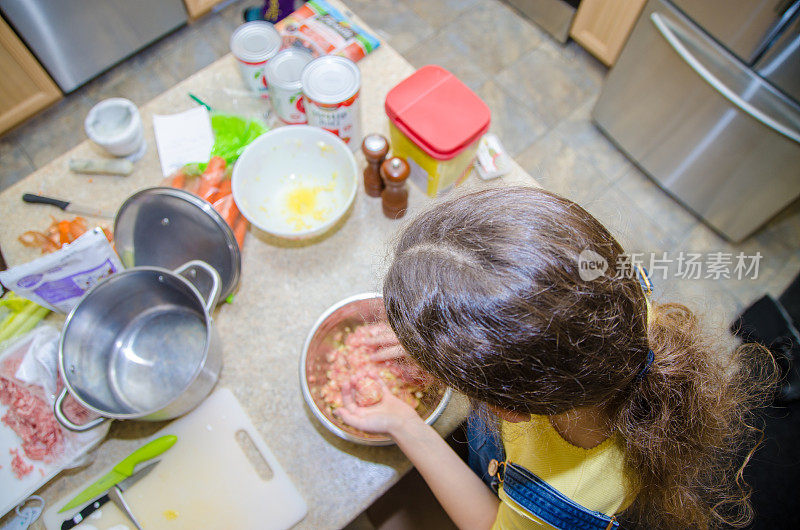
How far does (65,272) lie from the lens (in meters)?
0.81

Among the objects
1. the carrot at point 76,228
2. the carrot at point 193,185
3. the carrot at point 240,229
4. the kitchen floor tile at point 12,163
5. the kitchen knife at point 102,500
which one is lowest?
the kitchen floor tile at point 12,163

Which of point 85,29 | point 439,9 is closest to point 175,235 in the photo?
point 85,29

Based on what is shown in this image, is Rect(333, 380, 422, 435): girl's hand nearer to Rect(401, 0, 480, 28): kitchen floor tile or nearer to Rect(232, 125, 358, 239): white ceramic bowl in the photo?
Rect(232, 125, 358, 239): white ceramic bowl

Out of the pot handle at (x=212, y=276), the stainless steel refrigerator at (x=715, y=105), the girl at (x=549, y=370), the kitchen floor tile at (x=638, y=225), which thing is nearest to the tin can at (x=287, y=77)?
the pot handle at (x=212, y=276)

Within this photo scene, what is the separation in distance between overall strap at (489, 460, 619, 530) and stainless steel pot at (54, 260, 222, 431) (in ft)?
1.67

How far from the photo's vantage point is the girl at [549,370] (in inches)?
→ 20.9

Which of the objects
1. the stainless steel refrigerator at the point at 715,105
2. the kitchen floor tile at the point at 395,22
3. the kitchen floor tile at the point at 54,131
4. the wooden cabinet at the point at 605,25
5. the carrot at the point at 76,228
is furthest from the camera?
the kitchen floor tile at the point at 395,22

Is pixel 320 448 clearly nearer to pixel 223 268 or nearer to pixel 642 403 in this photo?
pixel 223 268

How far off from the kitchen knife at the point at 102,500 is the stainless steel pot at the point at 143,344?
89 mm

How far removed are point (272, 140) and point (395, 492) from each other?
2.53ft

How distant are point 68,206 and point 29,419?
0.43m

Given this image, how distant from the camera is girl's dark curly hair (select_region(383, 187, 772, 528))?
52 centimetres

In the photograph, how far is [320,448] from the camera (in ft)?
2.82

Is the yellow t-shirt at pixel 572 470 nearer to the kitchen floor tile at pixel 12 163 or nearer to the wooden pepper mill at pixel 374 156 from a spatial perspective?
the wooden pepper mill at pixel 374 156
